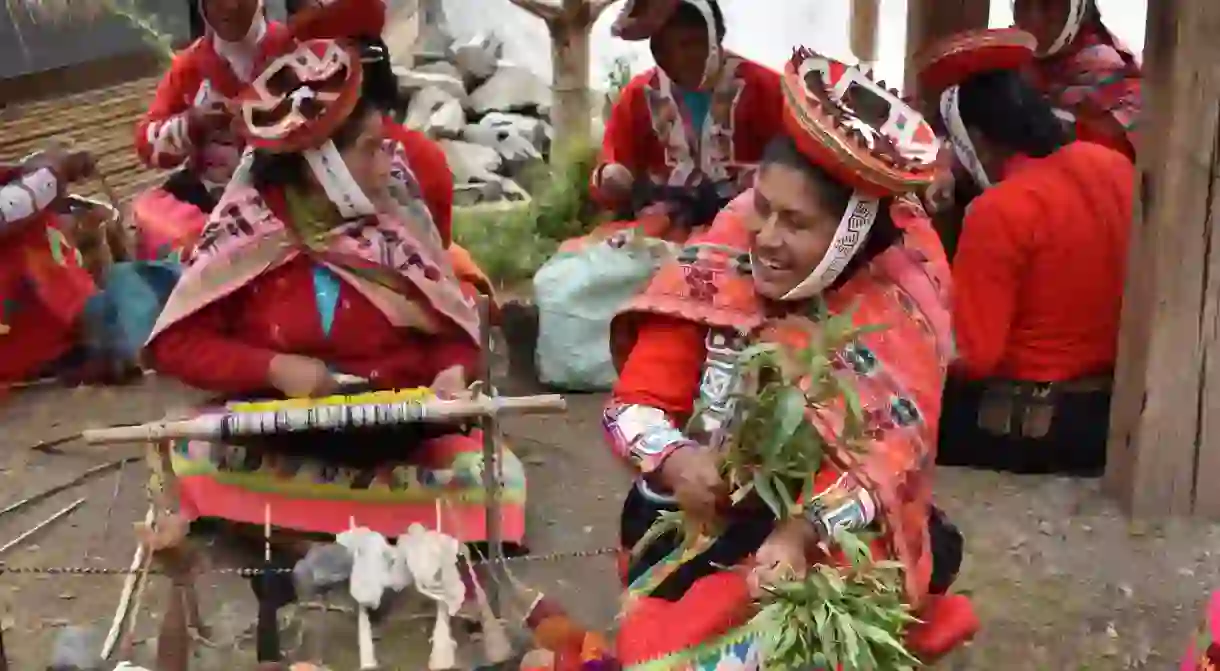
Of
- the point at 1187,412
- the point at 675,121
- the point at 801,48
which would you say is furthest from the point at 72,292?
the point at 1187,412

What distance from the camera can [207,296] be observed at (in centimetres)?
279

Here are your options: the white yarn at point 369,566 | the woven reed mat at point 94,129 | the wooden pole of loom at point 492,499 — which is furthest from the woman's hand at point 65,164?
the white yarn at point 369,566

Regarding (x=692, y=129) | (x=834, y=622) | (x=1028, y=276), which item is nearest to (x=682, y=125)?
(x=692, y=129)

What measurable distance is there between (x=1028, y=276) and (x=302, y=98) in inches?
72.1

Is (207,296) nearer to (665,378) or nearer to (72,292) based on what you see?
(665,378)

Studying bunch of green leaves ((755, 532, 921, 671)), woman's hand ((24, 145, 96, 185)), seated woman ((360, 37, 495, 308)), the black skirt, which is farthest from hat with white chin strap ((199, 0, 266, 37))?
bunch of green leaves ((755, 532, 921, 671))

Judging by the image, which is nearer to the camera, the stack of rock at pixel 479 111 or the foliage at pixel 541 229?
the foliage at pixel 541 229

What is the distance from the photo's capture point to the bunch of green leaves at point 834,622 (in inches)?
68.9

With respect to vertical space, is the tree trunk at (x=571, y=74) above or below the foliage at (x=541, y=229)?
above

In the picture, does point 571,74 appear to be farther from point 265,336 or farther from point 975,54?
point 265,336

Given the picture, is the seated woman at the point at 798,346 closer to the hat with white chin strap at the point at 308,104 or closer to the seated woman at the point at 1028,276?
the hat with white chin strap at the point at 308,104

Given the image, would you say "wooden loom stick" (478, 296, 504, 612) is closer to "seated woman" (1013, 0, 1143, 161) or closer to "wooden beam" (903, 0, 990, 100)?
"wooden beam" (903, 0, 990, 100)

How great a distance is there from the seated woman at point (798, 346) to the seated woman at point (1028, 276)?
1.10 metres

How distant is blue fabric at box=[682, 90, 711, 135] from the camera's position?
3.80 meters
